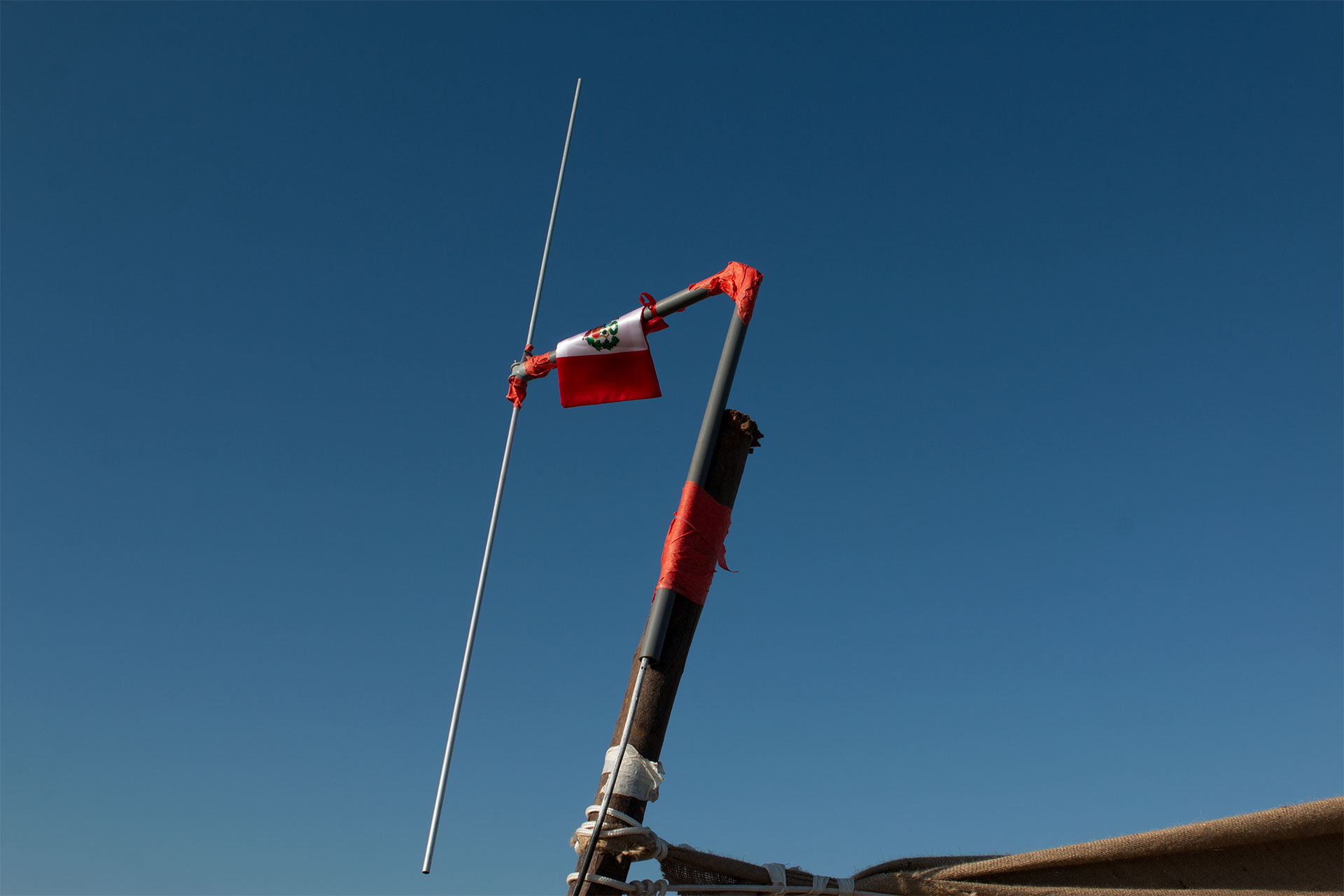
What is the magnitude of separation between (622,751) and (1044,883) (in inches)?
93.5

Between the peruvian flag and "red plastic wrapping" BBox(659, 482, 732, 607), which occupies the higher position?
the peruvian flag

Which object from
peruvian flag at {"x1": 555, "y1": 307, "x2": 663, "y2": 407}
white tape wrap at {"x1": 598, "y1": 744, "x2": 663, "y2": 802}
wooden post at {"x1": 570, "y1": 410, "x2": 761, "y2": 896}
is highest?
peruvian flag at {"x1": 555, "y1": 307, "x2": 663, "y2": 407}

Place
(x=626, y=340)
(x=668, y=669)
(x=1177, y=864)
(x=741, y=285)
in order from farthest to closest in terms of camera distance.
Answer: (x=626, y=340)
(x=741, y=285)
(x=1177, y=864)
(x=668, y=669)

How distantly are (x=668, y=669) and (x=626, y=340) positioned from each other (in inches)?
94.4

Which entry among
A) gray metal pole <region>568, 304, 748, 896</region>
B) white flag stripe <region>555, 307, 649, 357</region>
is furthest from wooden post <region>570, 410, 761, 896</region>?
white flag stripe <region>555, 307, 649, 357</region>

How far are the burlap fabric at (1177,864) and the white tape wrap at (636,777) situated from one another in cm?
129

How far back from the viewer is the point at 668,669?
4781 mm

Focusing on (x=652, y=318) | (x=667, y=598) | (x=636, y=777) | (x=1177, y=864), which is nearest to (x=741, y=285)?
(x=652, y=318)

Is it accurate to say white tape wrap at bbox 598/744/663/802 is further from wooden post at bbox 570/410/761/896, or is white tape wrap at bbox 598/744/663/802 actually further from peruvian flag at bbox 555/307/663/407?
peruvian flag at bbox 555/307/663/407

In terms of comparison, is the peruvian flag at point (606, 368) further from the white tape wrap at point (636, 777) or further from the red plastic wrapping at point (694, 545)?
the white tape wrap at point (636, 777)

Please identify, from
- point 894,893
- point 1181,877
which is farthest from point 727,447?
point 1181,877

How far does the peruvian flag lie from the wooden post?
1297 mm

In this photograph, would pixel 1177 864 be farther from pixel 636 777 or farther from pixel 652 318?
pixel 652 318

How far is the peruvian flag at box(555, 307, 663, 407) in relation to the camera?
642cm
